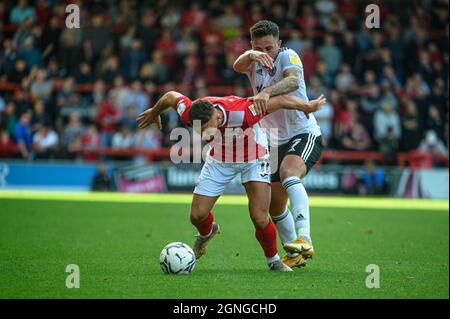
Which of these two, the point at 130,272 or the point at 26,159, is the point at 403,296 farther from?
the point at 26,159

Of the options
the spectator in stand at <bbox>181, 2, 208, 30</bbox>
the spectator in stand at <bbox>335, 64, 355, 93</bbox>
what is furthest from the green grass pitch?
the spectator in stand at <bbox>181, 2, 208, 30</bbox>

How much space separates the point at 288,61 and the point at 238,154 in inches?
42.3

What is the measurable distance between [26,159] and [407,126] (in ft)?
29.0

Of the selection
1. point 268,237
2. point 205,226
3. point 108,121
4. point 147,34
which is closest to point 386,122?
point 147,34

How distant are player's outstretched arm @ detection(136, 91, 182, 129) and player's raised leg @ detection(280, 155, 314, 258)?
1248mm

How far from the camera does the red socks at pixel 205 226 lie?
8344 mm

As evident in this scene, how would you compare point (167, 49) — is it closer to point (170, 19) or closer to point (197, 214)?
point (170, 19)

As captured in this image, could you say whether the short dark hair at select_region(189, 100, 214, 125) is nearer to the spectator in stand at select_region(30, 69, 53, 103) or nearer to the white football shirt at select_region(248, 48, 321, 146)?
the white football shirt at select_region(248, 48, 321, 146)

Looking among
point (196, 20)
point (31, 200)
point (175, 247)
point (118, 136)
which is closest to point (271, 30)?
point (175, 247)

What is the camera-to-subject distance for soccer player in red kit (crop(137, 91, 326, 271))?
7809 millimetres

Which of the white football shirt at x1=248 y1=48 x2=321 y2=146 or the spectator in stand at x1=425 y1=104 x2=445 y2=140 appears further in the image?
the spectator in stand at x1=425 y1=104 x2=445 y2=140

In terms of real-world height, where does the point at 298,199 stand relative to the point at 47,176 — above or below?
above

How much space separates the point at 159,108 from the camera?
8.28 m

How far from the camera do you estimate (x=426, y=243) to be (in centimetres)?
1080
